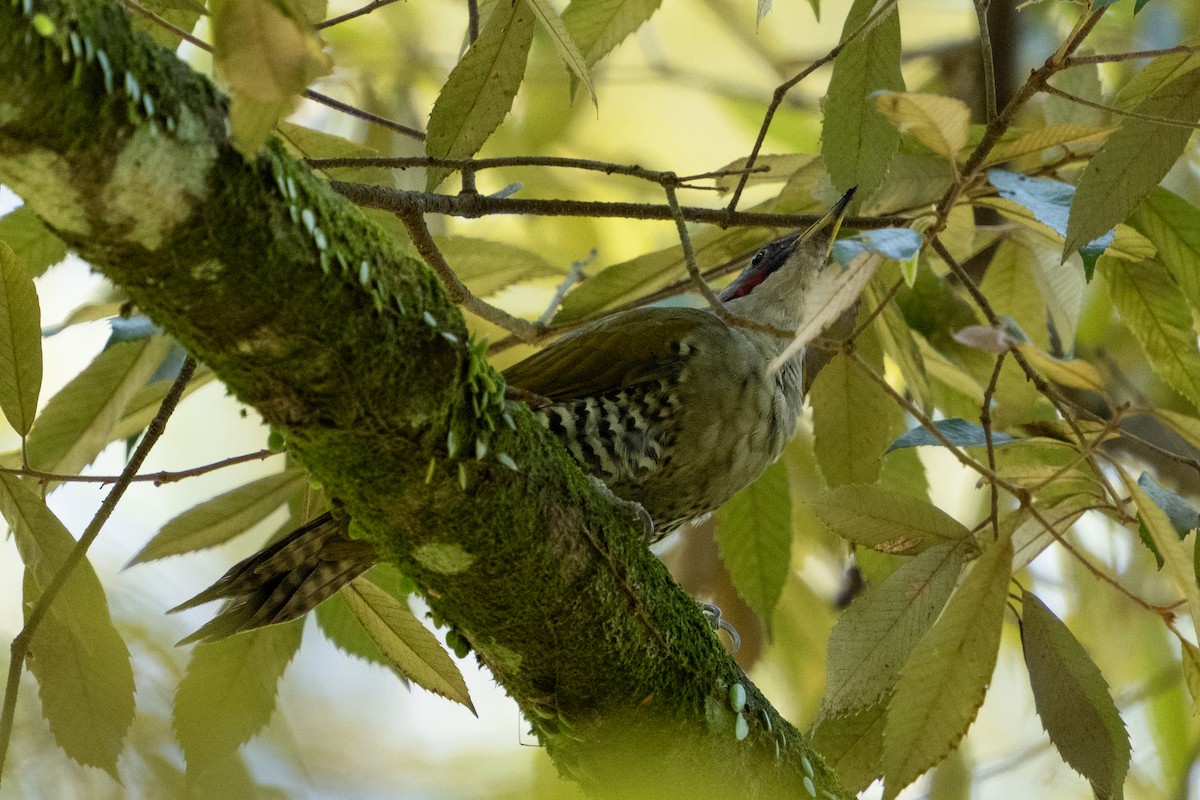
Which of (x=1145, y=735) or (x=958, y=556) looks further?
(x=1145, y=735)

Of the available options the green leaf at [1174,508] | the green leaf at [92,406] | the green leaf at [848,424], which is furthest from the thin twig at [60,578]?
the green leaf at [1174,508]

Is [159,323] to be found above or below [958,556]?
above

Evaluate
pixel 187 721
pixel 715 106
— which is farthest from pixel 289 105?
pixel 715 106

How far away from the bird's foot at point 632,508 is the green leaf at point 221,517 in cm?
69

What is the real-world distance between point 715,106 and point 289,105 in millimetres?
4206

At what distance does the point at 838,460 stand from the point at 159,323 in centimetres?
175

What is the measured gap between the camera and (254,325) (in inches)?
49.5

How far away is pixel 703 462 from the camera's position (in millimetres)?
2617

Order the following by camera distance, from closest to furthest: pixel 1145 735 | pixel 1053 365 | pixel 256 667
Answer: pixel 1053 365, pixel 256 667, pixel 1145 735

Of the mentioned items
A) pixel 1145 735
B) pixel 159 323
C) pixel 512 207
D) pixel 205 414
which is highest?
pixel 205 414

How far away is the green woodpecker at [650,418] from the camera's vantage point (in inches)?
93.9

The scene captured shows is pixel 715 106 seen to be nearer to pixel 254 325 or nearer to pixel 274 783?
pixel 274 783

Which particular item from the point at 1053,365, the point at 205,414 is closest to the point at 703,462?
the point at 1053,365

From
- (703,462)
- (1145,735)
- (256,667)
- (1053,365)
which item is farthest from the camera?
(1145,735)
